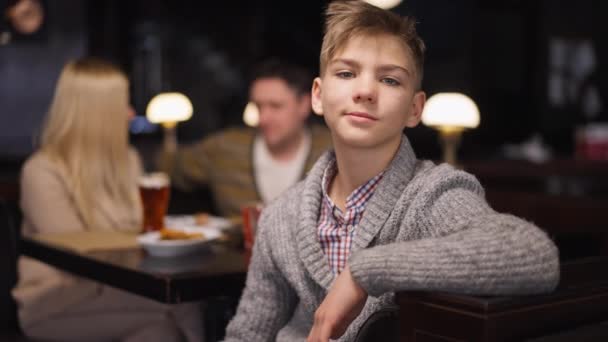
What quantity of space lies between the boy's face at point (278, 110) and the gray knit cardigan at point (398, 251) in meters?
1.44

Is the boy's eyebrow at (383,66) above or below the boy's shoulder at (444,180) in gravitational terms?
above

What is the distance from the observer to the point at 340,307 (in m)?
→ 1.21

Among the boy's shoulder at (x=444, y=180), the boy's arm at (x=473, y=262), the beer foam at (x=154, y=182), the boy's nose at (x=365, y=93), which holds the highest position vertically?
the boy's nose at (x=365, y=93)

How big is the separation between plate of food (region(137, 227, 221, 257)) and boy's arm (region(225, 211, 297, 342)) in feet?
1.65

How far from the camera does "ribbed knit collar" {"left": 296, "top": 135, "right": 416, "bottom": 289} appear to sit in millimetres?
1413

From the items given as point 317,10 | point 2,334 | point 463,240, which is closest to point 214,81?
point 317,10

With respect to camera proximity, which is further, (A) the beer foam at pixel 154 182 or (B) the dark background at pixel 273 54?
(B) the dark background at pixel 273 54

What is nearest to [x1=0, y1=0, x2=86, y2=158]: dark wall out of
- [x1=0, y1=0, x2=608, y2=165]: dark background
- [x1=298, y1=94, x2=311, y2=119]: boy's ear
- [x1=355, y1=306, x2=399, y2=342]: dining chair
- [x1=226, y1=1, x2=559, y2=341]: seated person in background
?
[x1=0, y1=0, x2=608, y2=165]: dark background

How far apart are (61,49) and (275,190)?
2383 mm

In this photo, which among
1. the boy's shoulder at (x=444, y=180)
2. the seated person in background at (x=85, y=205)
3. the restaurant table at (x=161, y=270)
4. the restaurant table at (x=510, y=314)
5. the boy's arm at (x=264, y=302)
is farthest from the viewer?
the seated person in background at (x=85, y=205)

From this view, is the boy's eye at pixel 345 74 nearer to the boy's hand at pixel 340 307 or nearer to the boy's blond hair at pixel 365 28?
the boy's blond hair at pixel 365 28

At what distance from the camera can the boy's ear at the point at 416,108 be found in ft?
4.80

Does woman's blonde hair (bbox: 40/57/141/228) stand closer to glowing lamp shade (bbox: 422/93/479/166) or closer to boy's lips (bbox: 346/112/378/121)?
boy's lips (bbox: 346/112/378/121)

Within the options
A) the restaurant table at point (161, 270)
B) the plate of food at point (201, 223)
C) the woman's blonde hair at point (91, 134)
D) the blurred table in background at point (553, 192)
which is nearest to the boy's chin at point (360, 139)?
the restaurant table at point (161, 270)
